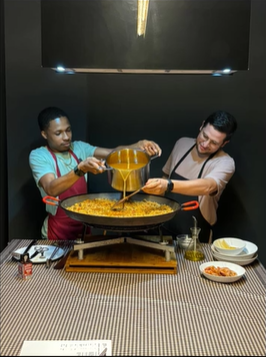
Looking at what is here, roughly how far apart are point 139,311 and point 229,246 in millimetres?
918

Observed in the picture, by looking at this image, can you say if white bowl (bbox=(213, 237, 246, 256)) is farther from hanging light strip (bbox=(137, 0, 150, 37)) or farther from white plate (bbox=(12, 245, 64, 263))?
hanging light strip (bbox=(137, 0, 150, 37))

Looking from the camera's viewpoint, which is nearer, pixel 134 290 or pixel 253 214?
pixel 134 290

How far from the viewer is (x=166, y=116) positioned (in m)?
2.98

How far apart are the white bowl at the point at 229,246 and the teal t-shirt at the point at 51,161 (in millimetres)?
1261

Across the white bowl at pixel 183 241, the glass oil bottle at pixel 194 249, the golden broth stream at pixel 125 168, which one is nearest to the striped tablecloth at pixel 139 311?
the glass oil bottle at pixel 194 249

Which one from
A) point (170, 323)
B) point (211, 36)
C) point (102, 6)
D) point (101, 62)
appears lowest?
point (170, 323)

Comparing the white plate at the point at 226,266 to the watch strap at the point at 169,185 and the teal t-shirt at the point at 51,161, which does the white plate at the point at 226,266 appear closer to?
the watch strap at the point at 169,185

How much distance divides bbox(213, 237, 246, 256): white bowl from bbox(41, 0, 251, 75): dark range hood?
105 centimetres

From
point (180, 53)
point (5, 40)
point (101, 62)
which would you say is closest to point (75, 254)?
point (101, 62)

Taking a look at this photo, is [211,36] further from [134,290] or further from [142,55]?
[134,290]

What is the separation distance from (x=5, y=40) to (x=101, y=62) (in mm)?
1299

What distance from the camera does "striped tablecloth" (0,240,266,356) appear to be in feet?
4.72

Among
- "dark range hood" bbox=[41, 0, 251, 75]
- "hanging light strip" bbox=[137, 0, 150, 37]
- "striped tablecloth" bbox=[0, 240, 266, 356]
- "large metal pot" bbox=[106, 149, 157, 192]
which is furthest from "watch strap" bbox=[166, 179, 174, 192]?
"hanging light strip" bbox=[137, 0, 150, 37]

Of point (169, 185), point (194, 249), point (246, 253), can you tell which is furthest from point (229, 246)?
point (169, 185)
